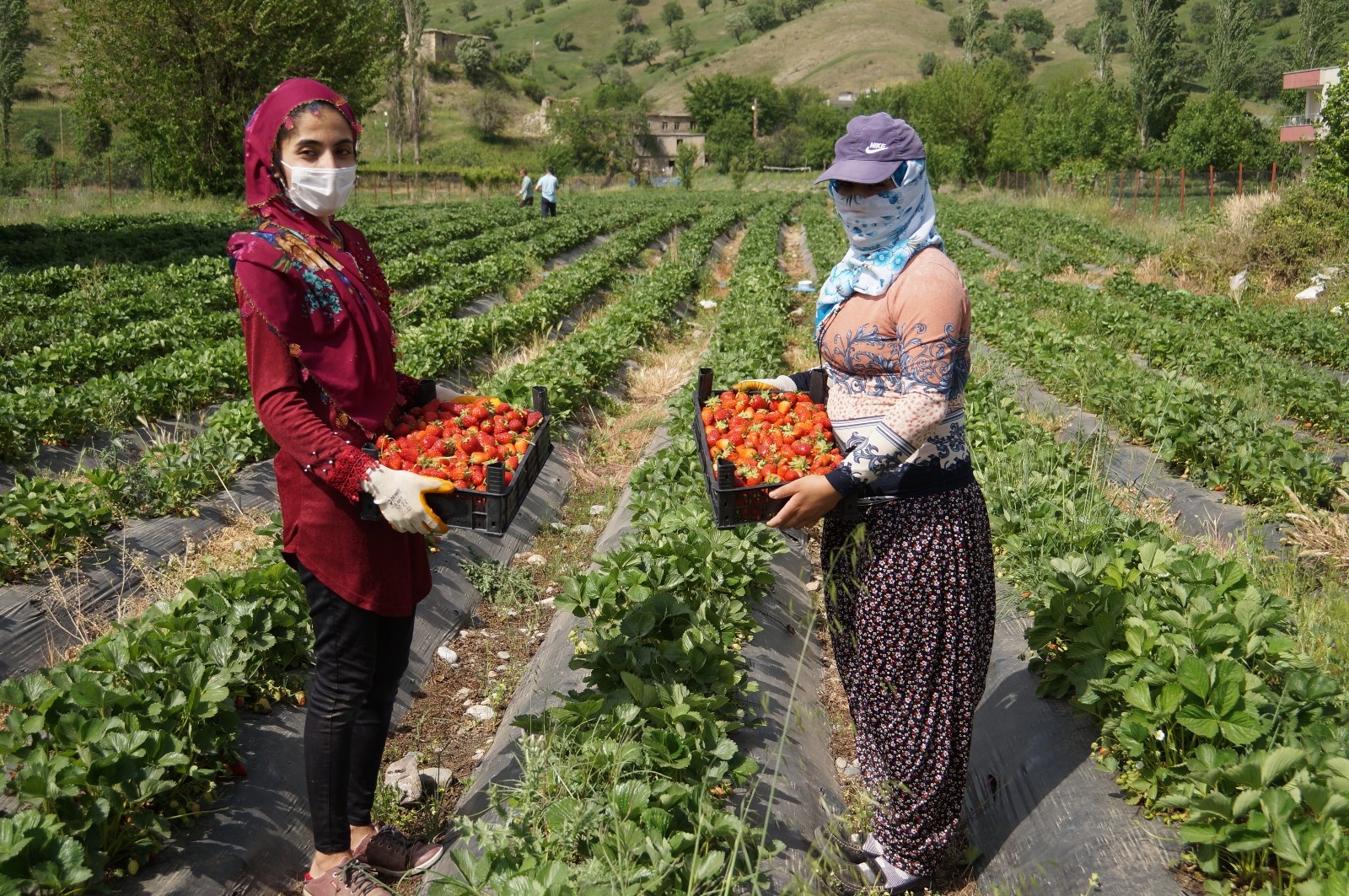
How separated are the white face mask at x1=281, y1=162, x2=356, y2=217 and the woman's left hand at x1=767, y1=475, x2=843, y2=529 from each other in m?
1.42

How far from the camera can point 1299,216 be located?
15.8m

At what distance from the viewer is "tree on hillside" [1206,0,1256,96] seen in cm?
5712

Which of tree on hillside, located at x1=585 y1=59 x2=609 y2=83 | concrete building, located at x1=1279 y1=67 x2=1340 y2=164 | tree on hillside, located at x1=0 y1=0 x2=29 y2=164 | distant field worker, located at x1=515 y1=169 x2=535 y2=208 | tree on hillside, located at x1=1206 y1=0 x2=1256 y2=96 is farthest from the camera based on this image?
tree on hillside, located at x1=585 y1=59 x2=609 y2=83

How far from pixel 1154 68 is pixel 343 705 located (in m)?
54.2

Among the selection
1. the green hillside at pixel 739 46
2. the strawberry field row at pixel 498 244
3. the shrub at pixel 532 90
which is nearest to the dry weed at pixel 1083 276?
the strawberry field row at pixel 498 244

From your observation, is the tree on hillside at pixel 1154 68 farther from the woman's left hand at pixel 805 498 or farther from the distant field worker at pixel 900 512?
the woman's left hand at pixel 805 498

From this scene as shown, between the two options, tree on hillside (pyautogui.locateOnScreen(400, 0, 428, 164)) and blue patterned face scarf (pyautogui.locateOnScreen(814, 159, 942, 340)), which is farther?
tree on hillside (pyautogui.locateOnScreen(400, 0, 428, 164))

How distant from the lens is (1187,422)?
6570mm

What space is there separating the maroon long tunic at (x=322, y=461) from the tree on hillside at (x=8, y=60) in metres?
48.3

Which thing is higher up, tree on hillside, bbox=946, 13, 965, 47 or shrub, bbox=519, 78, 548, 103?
tree on hillside, bbox=946, 13, 965, 47

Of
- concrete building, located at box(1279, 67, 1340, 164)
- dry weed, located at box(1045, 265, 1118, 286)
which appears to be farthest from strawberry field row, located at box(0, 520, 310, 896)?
concrete building, located at box(1279, 67, 1340, 164)

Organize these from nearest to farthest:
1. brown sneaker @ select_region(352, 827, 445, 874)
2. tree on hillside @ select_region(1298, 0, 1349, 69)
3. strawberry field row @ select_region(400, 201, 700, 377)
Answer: brown sneaker @ select_region(352, 827, 445, 874), strawberry field row @ select_region(400, 201, 700, 377), tree on hillside @ select_region(1298, 0, 1349, 69)

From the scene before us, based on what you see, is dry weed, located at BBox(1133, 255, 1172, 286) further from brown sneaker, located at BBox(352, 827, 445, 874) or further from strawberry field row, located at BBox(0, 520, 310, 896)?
brown sneaker, located at BBox(352, 827, 445, 874)

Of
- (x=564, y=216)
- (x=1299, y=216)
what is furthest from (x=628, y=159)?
(x=1299, y=216)
